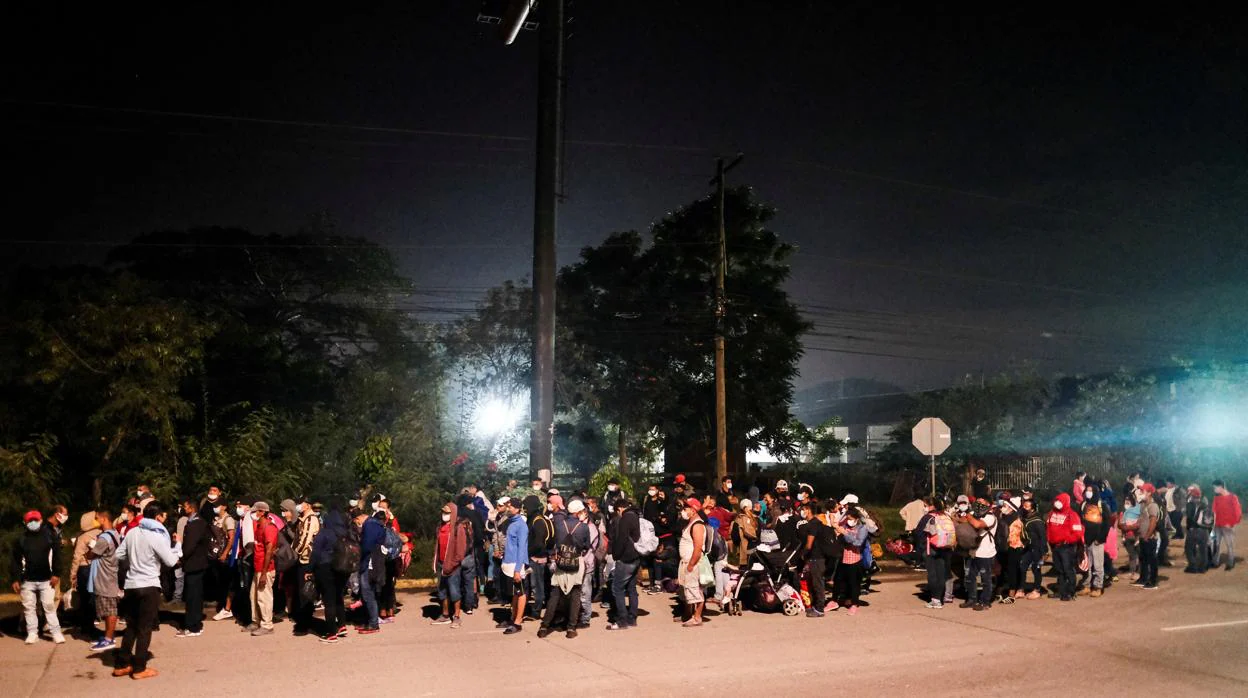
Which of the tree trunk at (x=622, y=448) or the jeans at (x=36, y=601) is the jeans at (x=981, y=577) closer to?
the jeans at (x=36, y=601)

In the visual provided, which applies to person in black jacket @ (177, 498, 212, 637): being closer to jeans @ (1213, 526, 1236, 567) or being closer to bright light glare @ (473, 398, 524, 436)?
bright light glare @ (473, 398, 524, 436)

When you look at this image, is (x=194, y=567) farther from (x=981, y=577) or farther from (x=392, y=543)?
(x=981, y=577)

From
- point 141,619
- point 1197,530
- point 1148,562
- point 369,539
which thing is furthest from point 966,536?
point 141,619

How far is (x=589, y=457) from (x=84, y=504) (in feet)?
68.2

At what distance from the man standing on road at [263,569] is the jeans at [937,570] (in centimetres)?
973

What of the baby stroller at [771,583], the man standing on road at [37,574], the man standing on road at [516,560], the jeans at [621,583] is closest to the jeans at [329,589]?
the man standing on road at [516,560]

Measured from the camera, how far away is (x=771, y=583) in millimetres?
14805

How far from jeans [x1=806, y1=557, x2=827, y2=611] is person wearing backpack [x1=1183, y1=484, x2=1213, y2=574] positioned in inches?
371

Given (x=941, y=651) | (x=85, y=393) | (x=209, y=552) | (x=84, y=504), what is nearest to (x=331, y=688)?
(x=209, y=552)

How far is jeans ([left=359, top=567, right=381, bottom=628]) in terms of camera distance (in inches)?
519

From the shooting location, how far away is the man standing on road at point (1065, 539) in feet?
52.1

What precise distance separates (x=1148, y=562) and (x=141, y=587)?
53.2 feet

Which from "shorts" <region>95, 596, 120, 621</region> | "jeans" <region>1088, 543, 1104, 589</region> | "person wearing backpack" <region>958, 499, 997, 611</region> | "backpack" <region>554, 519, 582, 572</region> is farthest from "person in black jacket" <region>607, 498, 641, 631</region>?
"jeans" <region>1088, 543, 1104, 589</region>

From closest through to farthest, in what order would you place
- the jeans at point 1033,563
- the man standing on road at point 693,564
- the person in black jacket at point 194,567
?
the person in black jacket at point 194,567 → the man standing on road at point 693,564 → the jeans at point 1033,563
